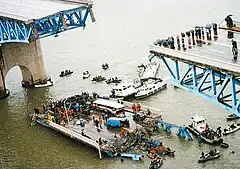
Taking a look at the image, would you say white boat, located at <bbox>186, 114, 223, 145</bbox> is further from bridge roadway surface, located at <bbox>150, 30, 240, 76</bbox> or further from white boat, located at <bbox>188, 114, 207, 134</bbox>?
bridge roadway surface, located at <bbox>150, 30, 240, 76</bbox>

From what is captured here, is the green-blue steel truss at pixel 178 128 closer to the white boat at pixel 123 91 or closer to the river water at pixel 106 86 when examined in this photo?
the river water at pixel 106 86

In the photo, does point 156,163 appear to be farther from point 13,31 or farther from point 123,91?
point 13,31

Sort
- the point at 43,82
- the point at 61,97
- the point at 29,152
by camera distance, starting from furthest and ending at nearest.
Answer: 1. the point at 43,82
2. the point at 61,97
3. the point at 29,152

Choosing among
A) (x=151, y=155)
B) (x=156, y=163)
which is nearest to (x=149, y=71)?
(x=151, y=155)

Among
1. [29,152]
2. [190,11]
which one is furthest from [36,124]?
[190,11]

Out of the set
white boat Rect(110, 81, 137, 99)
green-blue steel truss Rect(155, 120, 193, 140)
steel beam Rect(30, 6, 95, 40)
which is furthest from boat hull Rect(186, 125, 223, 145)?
steel beam Rect(30, 6, 95, 40)

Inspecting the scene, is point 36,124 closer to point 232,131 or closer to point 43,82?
point 43,82

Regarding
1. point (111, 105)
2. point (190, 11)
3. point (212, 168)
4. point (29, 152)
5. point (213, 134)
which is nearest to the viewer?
point (212, 168)

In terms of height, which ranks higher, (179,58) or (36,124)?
(179,58)
